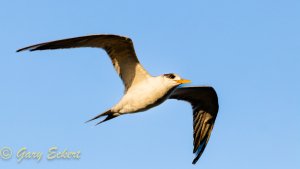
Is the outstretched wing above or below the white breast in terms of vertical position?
above

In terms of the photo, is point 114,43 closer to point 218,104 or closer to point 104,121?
point 104,121

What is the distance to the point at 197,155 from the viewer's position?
17.4 m

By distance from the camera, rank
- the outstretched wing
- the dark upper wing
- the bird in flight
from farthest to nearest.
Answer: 1. the dark upper wing
2. the bird in flight
3. the outstretched wing

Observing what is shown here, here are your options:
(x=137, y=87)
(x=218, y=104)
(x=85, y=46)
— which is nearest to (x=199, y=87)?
(x=218, y=104)

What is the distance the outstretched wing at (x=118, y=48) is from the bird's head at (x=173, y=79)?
0.71 metres

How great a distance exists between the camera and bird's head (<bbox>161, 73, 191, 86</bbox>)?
14727 mm

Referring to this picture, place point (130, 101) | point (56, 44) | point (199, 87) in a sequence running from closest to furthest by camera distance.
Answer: point (56, 44) → point (130, 101) → point (199, 87)

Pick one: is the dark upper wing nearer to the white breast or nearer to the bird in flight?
the bird in flight

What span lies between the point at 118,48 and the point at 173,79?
5.05 feet

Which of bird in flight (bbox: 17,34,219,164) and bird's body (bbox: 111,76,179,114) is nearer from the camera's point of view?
bird in flight (bbox: 17,34,219,164)

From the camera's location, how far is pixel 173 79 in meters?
14.8

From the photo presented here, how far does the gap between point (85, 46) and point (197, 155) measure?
16.6 feet

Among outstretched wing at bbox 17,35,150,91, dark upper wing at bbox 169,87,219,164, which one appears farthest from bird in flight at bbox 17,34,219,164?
dark upper wing at bbox 169,87,219,164

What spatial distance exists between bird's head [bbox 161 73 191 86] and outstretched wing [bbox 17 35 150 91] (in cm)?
71
